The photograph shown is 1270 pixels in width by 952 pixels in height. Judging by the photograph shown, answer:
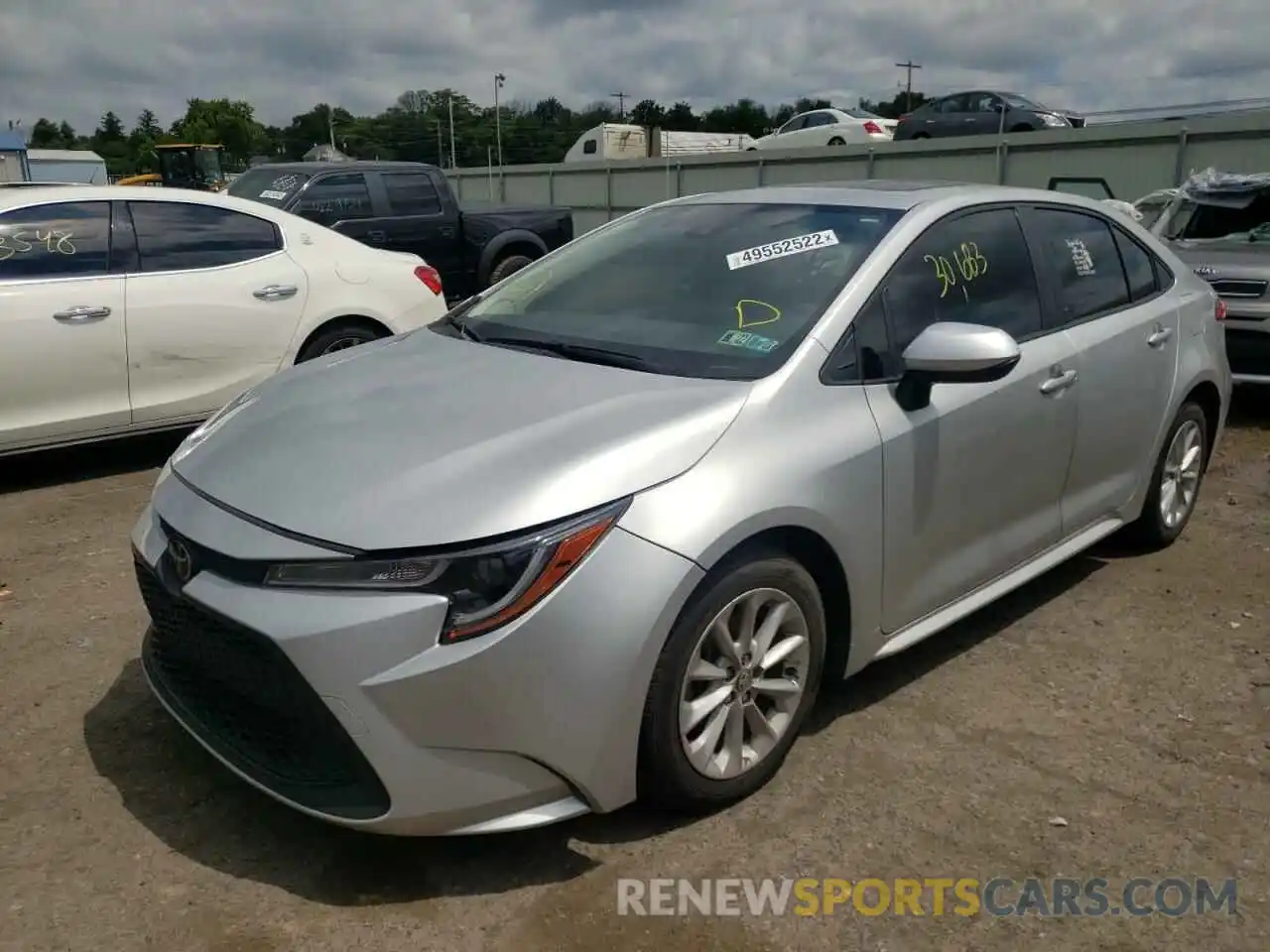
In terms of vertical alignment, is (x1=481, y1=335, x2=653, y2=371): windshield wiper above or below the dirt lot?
above

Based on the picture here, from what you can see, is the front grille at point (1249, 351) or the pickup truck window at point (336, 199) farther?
the pickup truck window at point (336, 199)

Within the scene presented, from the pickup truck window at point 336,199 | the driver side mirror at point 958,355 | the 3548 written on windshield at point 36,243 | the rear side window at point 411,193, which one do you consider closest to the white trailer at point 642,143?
the rear side window at point 411,193

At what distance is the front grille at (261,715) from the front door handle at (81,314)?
343 centimetres

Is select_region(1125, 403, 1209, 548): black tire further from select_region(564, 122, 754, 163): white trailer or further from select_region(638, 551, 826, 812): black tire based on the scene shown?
select_region(564, 122, 754, 163): white trailer

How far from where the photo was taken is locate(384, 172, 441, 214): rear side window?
10664mm

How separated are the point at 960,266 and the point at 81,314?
14.6 ft

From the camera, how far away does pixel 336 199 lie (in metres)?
10.2

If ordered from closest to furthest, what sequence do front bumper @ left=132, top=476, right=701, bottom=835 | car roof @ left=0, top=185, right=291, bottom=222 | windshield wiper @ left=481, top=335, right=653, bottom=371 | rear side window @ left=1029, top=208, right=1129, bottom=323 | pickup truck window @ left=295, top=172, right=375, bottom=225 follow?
front bumper @ left=132, top=476, right=701, bottom=835 → windshield wiper @ left=481, top=335, right=653, bottom=371 → rear side window @ left=1029, top=208, right=1129, bottom=323 → car roof @ left=0, top=185, right=291, bottom=222 → pickup truck window @ left=295, top=172, right=375, bottom=225

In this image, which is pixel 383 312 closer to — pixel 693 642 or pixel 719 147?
pixel 693 642

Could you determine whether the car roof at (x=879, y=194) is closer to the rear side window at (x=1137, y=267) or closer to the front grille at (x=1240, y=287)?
the rear side window at (x=1137, y=267)

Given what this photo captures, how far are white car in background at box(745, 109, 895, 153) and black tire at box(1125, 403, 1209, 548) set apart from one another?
23.0 m

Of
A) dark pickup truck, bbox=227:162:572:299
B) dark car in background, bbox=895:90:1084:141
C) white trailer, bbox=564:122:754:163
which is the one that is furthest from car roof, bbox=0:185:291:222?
white trailer, bbox=564:122:754:163

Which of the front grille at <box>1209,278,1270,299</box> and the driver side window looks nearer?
the driver side window

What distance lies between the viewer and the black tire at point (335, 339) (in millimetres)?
6473
